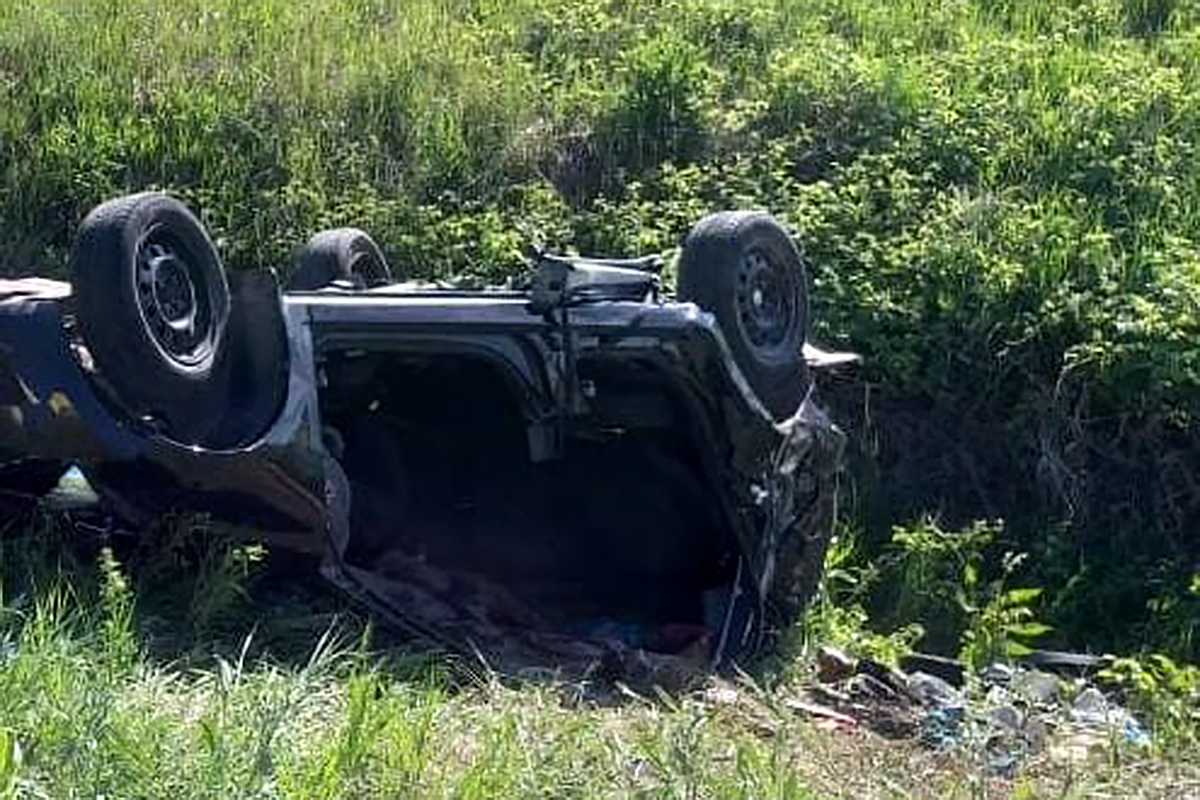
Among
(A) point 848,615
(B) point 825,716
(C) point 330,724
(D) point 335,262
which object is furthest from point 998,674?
(C) point 330,724

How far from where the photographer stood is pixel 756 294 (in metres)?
7.38

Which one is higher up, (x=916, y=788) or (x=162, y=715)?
(x=162, y=715)

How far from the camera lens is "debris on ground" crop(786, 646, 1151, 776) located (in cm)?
592

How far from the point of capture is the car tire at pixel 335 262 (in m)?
7.85

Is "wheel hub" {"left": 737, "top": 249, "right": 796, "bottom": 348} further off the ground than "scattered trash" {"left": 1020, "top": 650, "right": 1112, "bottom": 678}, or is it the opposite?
"wheel hub" {"left": 737, "top": 249, "right": 796, "bottom": 348}

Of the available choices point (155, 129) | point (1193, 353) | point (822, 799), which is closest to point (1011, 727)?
point (822, 799)

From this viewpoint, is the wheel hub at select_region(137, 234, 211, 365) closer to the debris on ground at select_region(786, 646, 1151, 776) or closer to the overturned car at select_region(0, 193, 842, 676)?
the overturned car at select_region(0, 193, 842, 676)

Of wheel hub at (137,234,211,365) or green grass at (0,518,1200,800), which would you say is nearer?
green grass at (0,518,1200,800)

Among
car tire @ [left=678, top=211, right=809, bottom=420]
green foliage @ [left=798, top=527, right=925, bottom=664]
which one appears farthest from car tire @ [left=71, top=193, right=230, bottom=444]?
green foliage @ [left=798, top=527, right=925, bottom=664]

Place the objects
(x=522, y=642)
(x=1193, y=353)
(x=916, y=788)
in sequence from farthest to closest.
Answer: (x=1193, y=353) → (x=522, y=642) → (x=916, y=788)

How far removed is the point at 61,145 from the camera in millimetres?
11445

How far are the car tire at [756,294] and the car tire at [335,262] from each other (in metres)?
1.28

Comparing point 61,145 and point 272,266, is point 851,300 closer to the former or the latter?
point 272,266

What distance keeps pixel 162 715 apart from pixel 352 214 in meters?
6.35
